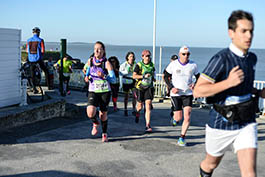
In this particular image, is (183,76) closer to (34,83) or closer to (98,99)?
(98,99)

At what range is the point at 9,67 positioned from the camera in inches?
333

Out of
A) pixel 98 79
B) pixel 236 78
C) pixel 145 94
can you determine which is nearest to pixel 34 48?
pixel 145 94

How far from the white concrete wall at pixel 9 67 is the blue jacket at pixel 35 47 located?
5.94 ft

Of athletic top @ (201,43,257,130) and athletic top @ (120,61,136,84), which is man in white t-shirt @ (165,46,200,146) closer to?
athletic top @ (120,61,136,84)

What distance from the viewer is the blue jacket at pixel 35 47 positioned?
34.4 ft

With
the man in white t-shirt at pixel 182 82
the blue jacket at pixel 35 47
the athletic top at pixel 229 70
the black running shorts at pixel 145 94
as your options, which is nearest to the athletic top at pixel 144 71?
the black running shorts at pixel 145 94

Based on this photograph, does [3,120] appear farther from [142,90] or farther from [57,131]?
[142,90]

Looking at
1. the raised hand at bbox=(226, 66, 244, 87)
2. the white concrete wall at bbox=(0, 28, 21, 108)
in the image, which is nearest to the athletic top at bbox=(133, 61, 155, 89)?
the white concrete wall at bbox=(0, 28, 21, 108)

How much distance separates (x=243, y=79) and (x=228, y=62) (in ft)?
0.94

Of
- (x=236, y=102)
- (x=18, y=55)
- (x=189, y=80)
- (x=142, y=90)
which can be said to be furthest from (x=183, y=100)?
(x=18, y=55)

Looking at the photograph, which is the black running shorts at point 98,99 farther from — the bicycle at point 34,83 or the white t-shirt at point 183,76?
the bicycle at point 34,83

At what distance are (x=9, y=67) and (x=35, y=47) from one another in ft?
7.07

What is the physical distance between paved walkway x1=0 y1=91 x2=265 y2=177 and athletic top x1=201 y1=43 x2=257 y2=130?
7.01ft

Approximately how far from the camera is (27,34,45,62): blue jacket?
413 inches
